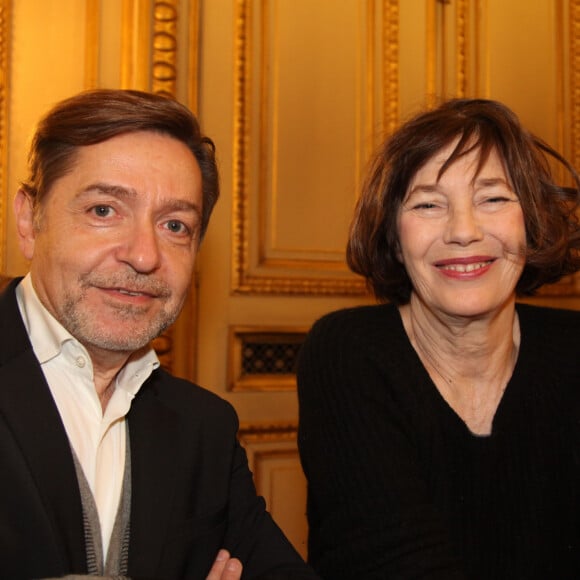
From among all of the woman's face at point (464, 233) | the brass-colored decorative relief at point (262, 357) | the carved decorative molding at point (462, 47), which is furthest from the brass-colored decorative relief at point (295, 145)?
the woman's face at point (464, 233)

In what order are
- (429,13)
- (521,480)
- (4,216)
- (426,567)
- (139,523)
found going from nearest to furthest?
(139,523)
(426,567)
(521,480)
(4,216)
(429,13)

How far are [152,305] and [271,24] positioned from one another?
187 cm

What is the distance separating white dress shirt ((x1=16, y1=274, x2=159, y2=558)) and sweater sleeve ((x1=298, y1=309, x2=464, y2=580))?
17.8 inches

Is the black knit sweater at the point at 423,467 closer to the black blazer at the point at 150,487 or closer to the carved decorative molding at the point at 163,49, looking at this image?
the black blazer at the point at 150,487

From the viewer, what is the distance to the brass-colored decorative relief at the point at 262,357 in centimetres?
305

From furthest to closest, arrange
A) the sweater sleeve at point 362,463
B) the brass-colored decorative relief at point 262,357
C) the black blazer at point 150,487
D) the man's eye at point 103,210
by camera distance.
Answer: the brass-colored decorative relief at point 262,357
the sweater sleeve at point 362,463
the man's eye at point 103,210
the black blazer at point 150,487

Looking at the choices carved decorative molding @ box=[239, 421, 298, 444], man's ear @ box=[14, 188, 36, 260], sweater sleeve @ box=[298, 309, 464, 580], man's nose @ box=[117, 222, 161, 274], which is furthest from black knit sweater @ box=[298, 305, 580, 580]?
carved decorative molding @ box=[239, 421, 298, 444]

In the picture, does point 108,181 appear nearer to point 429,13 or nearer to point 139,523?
point 139,523

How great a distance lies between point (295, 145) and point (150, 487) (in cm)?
190

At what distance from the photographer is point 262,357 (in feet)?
10.3

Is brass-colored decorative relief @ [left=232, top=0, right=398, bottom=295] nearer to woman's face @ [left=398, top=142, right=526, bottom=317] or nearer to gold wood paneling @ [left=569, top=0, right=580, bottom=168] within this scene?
gold wood paneling @ [left=569, top=0, right=580, bottom=168]

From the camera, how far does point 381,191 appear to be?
6.31ft

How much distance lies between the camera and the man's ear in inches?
64.3

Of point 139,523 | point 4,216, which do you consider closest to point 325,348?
point 139,523
